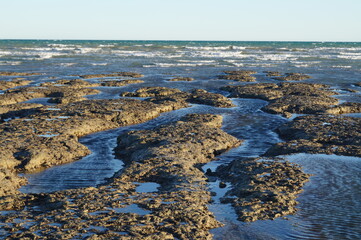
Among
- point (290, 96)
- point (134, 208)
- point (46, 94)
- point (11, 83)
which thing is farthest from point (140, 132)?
point (11, 83)

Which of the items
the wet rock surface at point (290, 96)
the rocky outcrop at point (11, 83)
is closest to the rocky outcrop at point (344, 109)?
the wet rock surface at point (290, 96)

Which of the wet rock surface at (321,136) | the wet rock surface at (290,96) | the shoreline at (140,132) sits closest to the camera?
the shoreline at (140,132)

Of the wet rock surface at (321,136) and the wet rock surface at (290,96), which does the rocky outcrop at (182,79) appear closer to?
the wet rock surface at (290,96)

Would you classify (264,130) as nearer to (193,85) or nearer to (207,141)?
(207,141)

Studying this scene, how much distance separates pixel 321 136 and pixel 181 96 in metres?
14.1

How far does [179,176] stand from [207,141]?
14.4 feet

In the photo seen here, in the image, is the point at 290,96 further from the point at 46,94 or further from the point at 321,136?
the point at 46,94

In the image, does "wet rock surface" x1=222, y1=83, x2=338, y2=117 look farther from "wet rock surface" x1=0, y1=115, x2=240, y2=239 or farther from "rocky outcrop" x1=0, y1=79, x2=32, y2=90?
"rocky outcrop" x1=0, y1=79, x2=32, y2=90

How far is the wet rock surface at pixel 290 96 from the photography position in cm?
2633

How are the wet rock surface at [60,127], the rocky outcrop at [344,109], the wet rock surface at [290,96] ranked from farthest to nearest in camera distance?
the wet rock surface at [290,96], the rocky outcrop at [344,109], the wet rock surface at [60,127]

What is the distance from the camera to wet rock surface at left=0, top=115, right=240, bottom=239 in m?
9.59

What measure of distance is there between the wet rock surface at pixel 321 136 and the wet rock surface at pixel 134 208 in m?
4.04

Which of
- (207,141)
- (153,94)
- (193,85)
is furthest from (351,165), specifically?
(193,85)

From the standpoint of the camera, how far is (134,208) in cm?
1095
